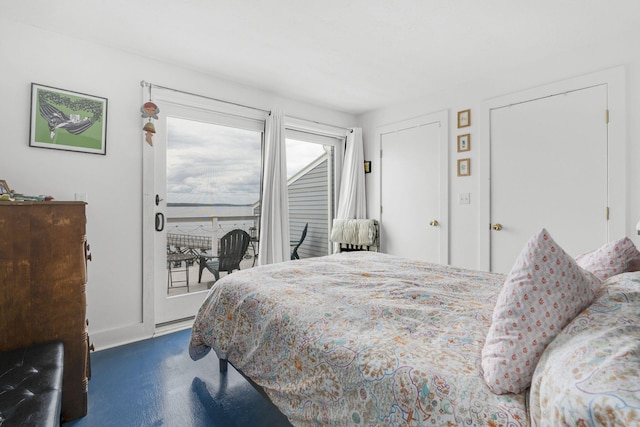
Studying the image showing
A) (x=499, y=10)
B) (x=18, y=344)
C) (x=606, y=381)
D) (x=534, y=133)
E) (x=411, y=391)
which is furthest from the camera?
(x=534, y=133)

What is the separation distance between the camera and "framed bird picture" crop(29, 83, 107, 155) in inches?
93.0

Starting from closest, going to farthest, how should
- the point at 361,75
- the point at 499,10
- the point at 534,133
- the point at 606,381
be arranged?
the point at 606,381
the point at 499,10
the point at 534,133
the point at 361,75

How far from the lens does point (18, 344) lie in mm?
1646

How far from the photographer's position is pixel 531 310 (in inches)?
36.5

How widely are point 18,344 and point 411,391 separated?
6.37ft

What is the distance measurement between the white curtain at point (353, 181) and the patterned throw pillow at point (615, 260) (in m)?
2.98

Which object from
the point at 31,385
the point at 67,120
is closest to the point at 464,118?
the point at 67,120

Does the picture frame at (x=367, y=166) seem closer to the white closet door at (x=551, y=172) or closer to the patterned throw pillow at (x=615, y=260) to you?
the white closet door at (x=551, y=172)

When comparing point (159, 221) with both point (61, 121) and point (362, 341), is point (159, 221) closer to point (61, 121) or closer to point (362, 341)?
point (61, 121)

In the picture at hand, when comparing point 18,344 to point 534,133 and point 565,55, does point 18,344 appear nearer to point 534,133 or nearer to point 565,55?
point 534,133

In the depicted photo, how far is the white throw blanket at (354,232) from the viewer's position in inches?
159

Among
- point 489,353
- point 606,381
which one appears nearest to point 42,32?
point 489,353

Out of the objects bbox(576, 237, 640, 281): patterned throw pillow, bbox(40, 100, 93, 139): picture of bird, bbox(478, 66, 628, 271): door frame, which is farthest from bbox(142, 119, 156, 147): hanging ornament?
bbox(478, 66, 628, 271): door frame

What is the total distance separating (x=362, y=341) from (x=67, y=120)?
8.94ft
